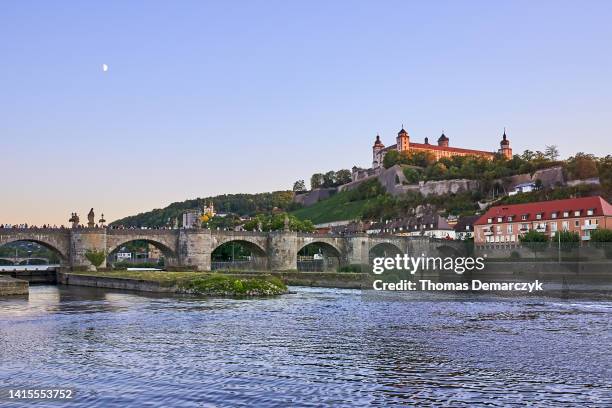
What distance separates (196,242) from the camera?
87125 millimetres

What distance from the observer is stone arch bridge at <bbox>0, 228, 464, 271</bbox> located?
3113 inches

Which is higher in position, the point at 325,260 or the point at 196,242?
the point at 196,242

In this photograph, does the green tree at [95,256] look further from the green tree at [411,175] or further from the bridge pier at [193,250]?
the green tree at [411,175]

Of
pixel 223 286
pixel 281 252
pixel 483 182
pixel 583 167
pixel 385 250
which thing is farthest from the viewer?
pixel 483 182

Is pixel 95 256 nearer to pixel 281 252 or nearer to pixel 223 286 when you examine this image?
pixel 281 252

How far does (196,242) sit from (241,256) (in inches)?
2067

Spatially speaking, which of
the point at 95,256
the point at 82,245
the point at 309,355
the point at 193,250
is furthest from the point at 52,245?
the point at 309,355

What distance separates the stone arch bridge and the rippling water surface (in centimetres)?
3699

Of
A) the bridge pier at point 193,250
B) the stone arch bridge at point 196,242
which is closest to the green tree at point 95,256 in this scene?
the stone arch bridge at point 196,242

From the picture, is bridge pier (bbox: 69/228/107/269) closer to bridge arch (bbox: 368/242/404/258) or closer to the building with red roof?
bridge arch (bbox: 368/242/404/258)

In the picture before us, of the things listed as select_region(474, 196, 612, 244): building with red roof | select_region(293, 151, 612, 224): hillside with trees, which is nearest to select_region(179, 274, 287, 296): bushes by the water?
select_region(474, 196, 612, 244): building with red roof

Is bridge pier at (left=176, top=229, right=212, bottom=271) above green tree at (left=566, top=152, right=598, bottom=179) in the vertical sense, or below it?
below

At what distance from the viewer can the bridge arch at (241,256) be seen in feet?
305

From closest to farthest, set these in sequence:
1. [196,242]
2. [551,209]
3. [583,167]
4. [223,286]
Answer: [223,286] < [196,242] < [551,209] < [583,167]
